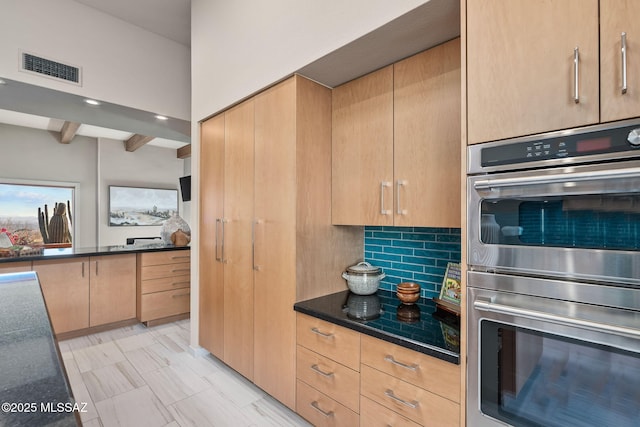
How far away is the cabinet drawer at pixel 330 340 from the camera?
1640 mm

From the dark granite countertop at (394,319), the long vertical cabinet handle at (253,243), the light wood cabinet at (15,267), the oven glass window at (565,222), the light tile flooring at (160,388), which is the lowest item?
the light tile flooring at (160,388)

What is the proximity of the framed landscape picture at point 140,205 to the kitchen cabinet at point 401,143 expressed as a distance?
6062mm

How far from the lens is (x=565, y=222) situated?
40.5 inches

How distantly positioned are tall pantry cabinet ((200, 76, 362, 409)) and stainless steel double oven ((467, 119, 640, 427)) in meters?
1.04

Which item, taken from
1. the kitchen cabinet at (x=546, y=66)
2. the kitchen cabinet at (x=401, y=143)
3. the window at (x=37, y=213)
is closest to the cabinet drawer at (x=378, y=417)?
the kitchen cabinet at (x=401, y=143)

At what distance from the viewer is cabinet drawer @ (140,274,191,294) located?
3702 millimetres

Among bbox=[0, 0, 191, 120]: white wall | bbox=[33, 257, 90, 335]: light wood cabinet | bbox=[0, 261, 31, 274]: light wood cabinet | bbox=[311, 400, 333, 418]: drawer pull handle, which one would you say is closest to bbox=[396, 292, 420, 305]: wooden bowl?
bbox=[311, 400, 333, 418]: drawer pull handle

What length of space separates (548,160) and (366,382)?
1266mm

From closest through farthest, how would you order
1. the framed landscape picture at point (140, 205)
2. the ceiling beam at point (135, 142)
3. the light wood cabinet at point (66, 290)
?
the light wood cabinet at point (66, 290)
the ceiling beam at point (135, 142)
the framed landscape picture at point (140, 205)

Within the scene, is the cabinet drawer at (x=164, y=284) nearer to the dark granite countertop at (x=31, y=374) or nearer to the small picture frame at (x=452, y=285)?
the dark granite countertop at (x=31, y=374)

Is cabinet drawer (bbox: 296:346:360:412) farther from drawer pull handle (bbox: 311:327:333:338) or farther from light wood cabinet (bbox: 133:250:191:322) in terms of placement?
light wood cabinet (bbox: 133:250:191:322)

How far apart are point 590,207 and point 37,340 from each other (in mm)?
1690

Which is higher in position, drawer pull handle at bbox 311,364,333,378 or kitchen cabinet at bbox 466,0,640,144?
kitchen cabinet at bbox 466,0,640,144

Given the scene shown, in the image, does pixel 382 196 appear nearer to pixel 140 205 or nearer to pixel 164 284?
pixel 164 284
